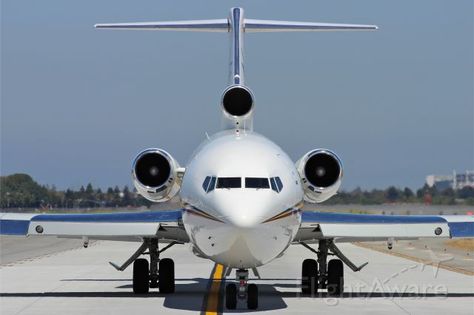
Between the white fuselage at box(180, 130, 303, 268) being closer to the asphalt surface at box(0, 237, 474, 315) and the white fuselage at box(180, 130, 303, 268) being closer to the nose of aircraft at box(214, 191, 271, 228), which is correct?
the nose of aircraft at box(214, 191, 271, 228)

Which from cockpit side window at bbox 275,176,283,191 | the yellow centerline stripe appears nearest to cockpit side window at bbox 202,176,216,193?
cockpit side window at bbox 275,176,283,191

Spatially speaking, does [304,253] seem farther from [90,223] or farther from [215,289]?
[90,223]

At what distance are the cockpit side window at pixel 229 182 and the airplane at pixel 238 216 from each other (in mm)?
24

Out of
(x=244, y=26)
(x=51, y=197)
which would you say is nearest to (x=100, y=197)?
(x=51, y=197)

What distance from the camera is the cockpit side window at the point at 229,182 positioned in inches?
765

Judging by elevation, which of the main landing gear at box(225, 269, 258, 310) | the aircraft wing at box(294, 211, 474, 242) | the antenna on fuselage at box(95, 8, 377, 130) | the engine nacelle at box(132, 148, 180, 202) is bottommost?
the main landing gear at box(225, 269, 258, 310)

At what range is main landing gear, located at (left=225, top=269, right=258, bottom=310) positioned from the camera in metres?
20.0

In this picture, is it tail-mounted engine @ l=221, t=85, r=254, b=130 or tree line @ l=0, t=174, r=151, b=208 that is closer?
tail-mounted engine @ l=221, t=85, r=254, b=130

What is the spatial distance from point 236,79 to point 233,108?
8.56ft

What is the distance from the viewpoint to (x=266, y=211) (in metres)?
18.9

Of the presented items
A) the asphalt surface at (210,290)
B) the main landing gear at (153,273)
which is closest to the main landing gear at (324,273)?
the asphalt surface at (210,290)

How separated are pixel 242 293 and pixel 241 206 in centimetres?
221

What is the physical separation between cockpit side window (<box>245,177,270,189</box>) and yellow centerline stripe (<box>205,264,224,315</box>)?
8.47 feet

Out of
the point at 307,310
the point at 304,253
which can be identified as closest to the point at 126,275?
the point at 307,310
